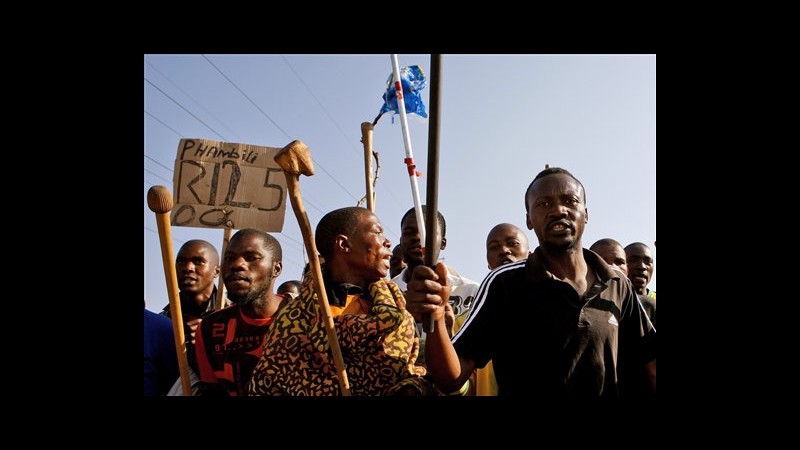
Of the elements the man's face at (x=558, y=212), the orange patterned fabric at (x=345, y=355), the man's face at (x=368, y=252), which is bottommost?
the orange patterned fabric at (x=345, y=355)

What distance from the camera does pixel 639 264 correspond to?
18.5 ft

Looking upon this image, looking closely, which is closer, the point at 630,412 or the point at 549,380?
the point at 630,412

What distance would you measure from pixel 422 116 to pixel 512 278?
6.65 ft

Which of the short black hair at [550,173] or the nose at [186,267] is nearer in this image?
the short black hair at [550,173]

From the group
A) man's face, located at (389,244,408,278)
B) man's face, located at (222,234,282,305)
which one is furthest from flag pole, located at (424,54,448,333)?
man's face, located at (389,244,408,278)

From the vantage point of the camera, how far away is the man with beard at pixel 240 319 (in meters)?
3.34

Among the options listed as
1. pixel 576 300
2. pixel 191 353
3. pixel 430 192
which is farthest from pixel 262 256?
pixel 430 192

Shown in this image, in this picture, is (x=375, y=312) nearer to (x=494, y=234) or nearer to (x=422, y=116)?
(x=422, y=116)

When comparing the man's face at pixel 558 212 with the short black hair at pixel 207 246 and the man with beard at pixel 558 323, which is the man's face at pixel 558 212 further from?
the short black hair at pixel 207 246

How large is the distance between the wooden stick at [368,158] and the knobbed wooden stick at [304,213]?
1.15m

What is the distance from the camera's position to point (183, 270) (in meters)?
4.52

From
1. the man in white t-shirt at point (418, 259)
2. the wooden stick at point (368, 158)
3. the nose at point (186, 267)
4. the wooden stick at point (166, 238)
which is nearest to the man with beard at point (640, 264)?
the man in white t-shirt at point (418, 259)

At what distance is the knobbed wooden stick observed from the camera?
8.57 feet

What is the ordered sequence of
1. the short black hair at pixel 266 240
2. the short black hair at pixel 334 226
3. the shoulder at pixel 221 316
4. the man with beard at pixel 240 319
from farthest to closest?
the short black hair at pixel 266 240
the shoulder at pixel 221 316
the man with beard at pixel 240 319
the short black hair at pixel 334 226
